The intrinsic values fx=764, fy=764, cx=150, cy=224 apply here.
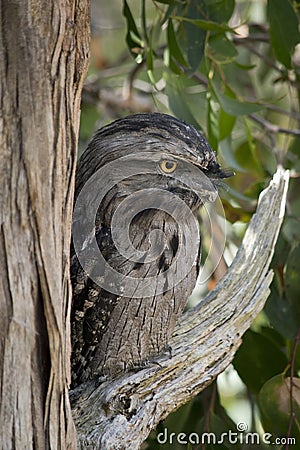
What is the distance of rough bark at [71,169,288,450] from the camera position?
154 centimetres

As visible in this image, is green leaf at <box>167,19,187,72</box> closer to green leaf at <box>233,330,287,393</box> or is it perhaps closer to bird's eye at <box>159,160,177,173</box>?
bird's eye at <box>159,160,177,173</box>

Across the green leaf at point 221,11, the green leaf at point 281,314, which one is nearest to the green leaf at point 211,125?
the green leaf at point 221,11

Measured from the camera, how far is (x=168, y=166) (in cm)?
155

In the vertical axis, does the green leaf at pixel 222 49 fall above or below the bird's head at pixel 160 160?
above

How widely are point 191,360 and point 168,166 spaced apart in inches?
17.3

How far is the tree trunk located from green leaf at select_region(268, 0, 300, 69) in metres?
1.01

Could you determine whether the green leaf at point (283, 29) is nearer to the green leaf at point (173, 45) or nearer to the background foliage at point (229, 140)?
the background foliage at point (229, 140)

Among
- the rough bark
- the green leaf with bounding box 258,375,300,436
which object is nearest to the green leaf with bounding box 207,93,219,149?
the rough bark

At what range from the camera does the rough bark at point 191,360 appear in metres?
1.54

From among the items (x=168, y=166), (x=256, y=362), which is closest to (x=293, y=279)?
(x=256, y=362)

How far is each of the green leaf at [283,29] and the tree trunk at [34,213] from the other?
1006mm

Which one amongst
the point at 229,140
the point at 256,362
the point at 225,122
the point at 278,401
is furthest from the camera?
the point at 229,140

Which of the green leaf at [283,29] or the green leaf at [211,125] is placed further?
the green leaf at [211,125]

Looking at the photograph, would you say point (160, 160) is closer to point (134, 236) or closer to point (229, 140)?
point (134, 236)
